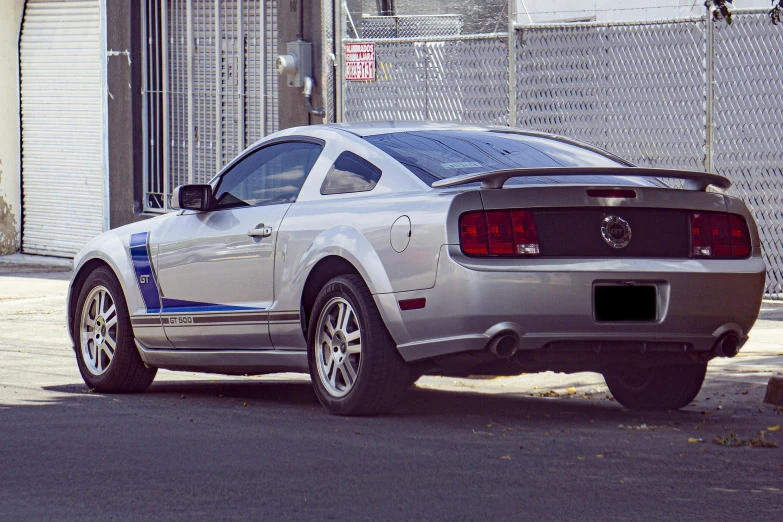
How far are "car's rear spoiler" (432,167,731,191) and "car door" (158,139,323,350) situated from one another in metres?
1.26

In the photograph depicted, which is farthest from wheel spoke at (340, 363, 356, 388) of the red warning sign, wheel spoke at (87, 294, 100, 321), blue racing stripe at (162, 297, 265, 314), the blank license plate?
the red warning sign

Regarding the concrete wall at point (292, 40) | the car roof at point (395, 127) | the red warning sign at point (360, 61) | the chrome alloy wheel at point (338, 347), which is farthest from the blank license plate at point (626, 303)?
the concrete wall at point (292, 40)

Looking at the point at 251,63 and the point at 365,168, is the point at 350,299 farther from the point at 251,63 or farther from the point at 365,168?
the point at 251,63

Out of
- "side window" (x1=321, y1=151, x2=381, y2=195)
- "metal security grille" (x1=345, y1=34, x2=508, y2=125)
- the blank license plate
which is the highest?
"metal security grille" (x1=345, y1=34, x2=508, y2=125)

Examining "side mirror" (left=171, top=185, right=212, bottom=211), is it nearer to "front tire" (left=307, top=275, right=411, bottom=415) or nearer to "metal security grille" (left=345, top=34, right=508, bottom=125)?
"front tire" (left=307, top=275, right=411, bottom=415)

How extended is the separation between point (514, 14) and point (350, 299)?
8.71m

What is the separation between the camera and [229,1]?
18.2 meters

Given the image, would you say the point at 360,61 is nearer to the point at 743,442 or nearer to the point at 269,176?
the point at 269,176

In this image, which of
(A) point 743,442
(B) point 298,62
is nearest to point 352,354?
(A) point 743,442

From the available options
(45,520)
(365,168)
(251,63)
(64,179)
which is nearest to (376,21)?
(251,63)

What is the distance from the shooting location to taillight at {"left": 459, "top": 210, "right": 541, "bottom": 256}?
6562mm

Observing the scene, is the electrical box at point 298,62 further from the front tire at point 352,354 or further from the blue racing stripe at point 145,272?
the front tire at point 352,354

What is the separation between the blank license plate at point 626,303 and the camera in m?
6.64

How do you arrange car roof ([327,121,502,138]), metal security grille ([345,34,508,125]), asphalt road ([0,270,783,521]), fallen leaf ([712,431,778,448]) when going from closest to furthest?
asphalt road ([0,270,783,521]) < fallen leaf ([712,431,778,448]) < car roof ([327,121,502,138]) < metal security grille ([345,34,508,125])
